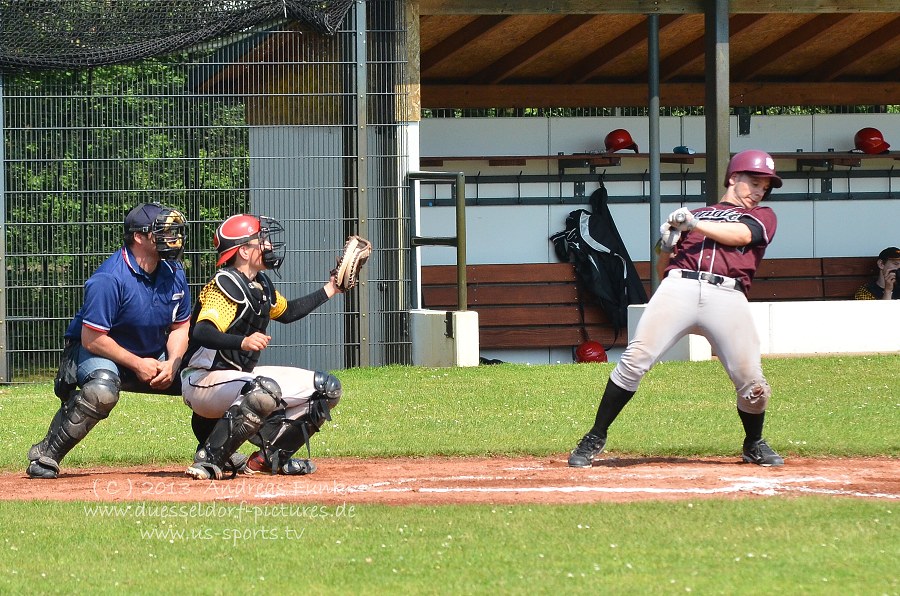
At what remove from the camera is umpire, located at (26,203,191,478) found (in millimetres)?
6805

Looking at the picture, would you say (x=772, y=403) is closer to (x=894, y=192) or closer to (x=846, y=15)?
(x=846, y=15)

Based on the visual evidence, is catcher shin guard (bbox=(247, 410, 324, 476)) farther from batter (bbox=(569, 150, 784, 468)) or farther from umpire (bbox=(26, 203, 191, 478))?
batter (bbox=(569, 150, 784, 468))

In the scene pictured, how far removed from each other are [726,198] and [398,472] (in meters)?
2.39


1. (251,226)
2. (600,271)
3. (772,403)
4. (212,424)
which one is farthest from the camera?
(600,271)

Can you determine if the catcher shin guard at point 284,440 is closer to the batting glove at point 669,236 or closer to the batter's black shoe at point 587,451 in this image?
the batter's black shoe at point 587,451

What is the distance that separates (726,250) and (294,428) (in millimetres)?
2535

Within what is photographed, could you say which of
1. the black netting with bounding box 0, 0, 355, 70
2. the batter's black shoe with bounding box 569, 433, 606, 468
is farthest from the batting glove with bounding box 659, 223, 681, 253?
the black netting with bounding box 0, 0, 355, 70

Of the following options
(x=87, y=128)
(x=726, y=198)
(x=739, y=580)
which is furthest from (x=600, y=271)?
(x=739, y=580)

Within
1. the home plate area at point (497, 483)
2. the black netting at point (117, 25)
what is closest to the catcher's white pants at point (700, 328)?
the home plate area at point (497, 483)

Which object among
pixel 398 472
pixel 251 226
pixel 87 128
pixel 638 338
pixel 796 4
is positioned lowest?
pixel 398 472

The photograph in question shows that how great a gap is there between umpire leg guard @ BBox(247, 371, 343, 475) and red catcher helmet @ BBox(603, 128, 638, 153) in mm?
11101

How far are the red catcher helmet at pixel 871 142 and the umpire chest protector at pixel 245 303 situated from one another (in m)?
13.3

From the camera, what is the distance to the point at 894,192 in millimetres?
18812

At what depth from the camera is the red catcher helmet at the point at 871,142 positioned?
18219 millimetres
